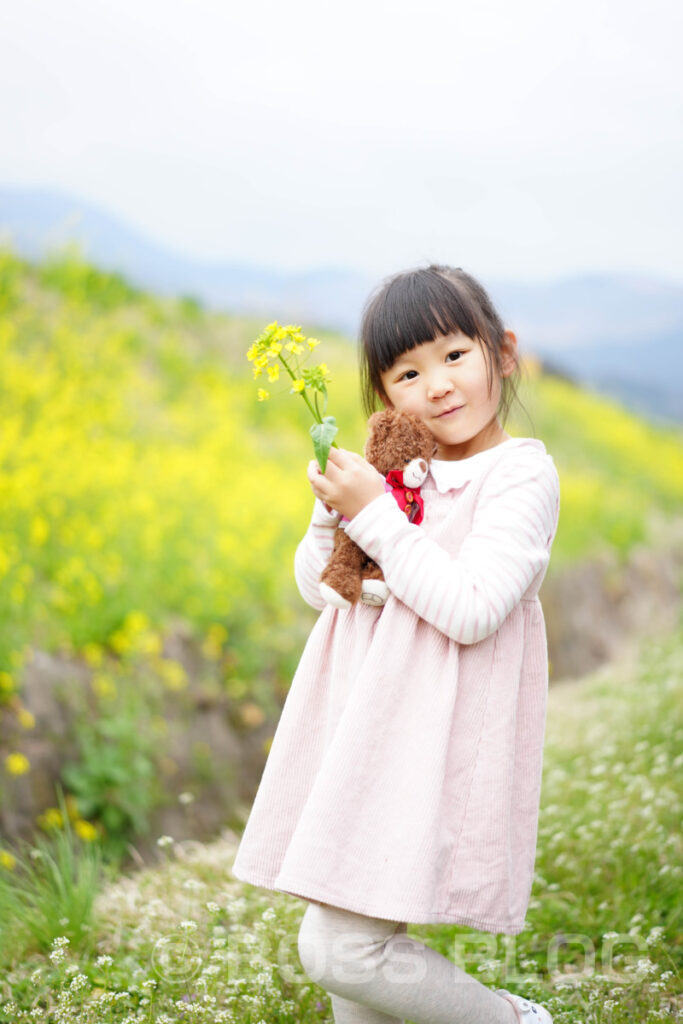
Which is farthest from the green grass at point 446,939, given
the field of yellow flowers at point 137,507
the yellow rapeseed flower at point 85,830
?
the field of yellow flowers at point 137,507

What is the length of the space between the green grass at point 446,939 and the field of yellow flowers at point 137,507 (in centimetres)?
90

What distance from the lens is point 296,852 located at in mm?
1526

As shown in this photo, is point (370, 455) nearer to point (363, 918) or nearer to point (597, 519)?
point (363, 918)

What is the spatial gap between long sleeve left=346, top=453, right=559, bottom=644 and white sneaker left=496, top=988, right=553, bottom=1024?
27.8 inches

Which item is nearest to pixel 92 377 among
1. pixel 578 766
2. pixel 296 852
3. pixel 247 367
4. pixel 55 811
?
pixel 247 367

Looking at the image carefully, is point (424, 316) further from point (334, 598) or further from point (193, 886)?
point (193, 886)

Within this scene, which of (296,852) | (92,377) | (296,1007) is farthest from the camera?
(92,377)

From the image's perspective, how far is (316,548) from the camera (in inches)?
68.5

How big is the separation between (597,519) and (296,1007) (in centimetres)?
743

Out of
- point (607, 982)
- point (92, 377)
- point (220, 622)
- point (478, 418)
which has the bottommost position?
point (607, 982)

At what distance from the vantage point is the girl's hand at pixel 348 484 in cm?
157

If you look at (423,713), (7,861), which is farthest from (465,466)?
(7,861)

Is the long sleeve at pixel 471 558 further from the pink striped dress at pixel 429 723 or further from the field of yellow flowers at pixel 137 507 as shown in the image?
the field of yellow flowers at pixel 137 507

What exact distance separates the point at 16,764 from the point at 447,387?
7.83ft
